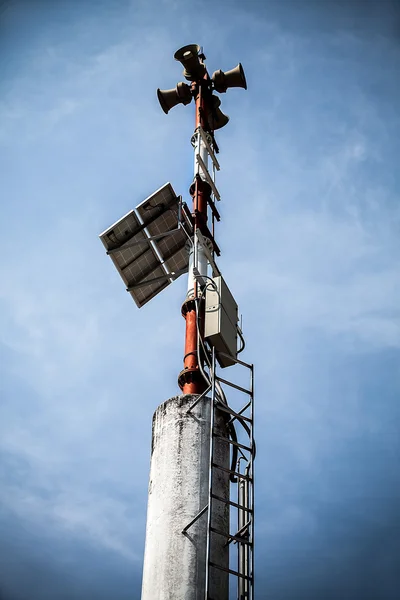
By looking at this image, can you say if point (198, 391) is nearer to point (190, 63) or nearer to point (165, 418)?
point (165, 418)

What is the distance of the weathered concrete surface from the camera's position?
12.8 metres

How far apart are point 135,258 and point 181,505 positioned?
8513 mm

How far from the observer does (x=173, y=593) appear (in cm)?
1259

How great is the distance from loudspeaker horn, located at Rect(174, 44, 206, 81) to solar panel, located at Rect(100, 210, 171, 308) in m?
5.57

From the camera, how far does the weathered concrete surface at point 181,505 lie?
1278cm

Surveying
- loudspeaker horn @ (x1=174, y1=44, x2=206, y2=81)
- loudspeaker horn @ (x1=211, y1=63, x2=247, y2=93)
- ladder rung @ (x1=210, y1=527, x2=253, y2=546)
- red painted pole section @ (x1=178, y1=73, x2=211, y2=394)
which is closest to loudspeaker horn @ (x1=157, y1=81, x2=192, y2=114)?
loudspeaker horn @ (x1=174, y1=44, x2=206, y2=81)

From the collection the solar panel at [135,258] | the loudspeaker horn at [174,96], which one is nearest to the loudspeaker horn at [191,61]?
the loudspeaker horn at [174,96]

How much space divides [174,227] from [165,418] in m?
6.94

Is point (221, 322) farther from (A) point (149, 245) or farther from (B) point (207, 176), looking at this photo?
(B) point (207, 176)

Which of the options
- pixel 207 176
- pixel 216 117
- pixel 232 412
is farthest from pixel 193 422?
pixel 216 117

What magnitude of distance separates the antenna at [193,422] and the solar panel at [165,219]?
27mm

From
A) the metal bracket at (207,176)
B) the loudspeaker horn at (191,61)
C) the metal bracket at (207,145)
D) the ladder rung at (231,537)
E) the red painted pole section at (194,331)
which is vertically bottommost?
the ladder rung at (231,537)

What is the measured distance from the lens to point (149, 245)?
20234 mm

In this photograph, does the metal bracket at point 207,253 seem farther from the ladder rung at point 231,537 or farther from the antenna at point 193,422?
the ladder rung at point 231,537
